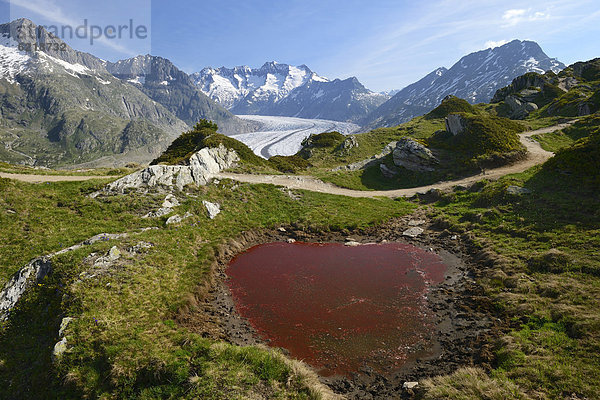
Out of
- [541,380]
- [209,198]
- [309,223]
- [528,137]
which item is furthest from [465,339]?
[528,137]

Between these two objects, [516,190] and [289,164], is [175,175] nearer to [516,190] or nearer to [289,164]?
[289,164]

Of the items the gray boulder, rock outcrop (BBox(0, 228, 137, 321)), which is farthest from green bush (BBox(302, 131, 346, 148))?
rock outcrop (BBox(0, 228, 137, 321))

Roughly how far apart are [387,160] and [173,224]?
46147 mm

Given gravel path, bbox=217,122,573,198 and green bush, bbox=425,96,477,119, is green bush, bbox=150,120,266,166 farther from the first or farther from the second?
green bush, bbox=425,96,477,119

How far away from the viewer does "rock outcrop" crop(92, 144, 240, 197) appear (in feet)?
108

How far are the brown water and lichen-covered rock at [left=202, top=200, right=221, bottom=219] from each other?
7.12m

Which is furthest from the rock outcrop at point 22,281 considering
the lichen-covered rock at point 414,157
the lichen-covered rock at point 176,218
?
the lichen-covered rock at point 414,157

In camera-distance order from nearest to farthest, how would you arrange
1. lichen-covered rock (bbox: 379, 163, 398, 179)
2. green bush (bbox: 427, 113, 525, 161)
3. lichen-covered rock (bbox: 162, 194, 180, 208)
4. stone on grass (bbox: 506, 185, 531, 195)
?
lichen-covered rock (bbox: 162, 194, 180, 208), stone on grass (bbox: 506, 185, 531, 195), green bush (bbox: 427, 113, 525, 161), lichen-covered rock (bbox: 379, 163, 398, 179)

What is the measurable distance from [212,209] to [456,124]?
5602cm

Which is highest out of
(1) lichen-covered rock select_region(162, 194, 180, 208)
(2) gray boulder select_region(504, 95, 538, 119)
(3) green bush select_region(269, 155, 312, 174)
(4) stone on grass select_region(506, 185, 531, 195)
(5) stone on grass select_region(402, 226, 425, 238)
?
(2) gray boulder select_region(504, 95, 538, 119)

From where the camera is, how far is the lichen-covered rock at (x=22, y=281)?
1722cm

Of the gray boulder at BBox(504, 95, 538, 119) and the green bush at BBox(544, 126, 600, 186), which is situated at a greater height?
the gray boulder at BBox(504, 95, 538, 119)

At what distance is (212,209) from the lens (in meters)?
33.7

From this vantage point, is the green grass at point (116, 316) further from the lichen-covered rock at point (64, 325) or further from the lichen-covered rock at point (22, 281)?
the lichen-covered rock at point (22, 281)
